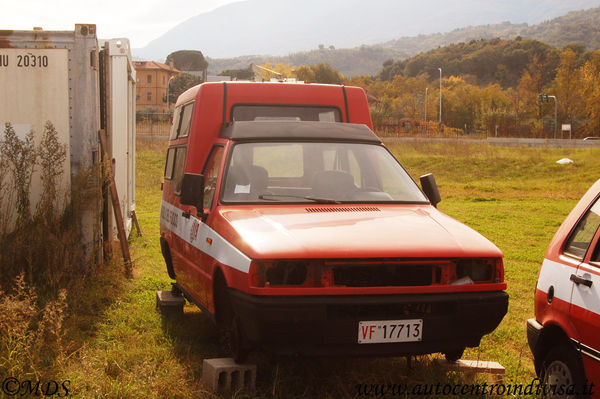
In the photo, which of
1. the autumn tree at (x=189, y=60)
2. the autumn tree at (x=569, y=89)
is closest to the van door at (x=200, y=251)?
the autumn tree at (x=569, y=89)

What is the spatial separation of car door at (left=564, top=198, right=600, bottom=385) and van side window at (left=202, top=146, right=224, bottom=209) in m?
2.93

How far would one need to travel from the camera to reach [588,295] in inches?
167

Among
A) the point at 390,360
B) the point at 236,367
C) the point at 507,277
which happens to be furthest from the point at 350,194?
the point at 507,277

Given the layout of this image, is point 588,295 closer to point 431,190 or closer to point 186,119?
point 431,190

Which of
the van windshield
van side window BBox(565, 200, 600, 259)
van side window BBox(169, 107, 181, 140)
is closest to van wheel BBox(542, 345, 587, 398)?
van side window BBox(565, 200, 600, 259)

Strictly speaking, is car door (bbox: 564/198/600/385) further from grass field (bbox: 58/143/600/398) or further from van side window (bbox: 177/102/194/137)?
van side window (bbox: 177/102/194/137)

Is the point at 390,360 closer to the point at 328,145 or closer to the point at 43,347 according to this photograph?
the point at 328,145

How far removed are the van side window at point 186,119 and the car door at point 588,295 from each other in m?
4.09

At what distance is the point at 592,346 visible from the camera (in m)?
4.13

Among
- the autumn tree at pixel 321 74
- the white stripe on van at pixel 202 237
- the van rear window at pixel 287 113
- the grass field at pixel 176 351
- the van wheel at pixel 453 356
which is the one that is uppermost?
the autumn tree at pixel 321 74

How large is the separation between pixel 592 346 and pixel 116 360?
11.3 ft

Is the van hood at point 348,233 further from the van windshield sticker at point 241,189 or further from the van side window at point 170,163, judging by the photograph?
the van side window at point 170,163

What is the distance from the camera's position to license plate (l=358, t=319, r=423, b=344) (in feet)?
15.2

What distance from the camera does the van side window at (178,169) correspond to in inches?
294
